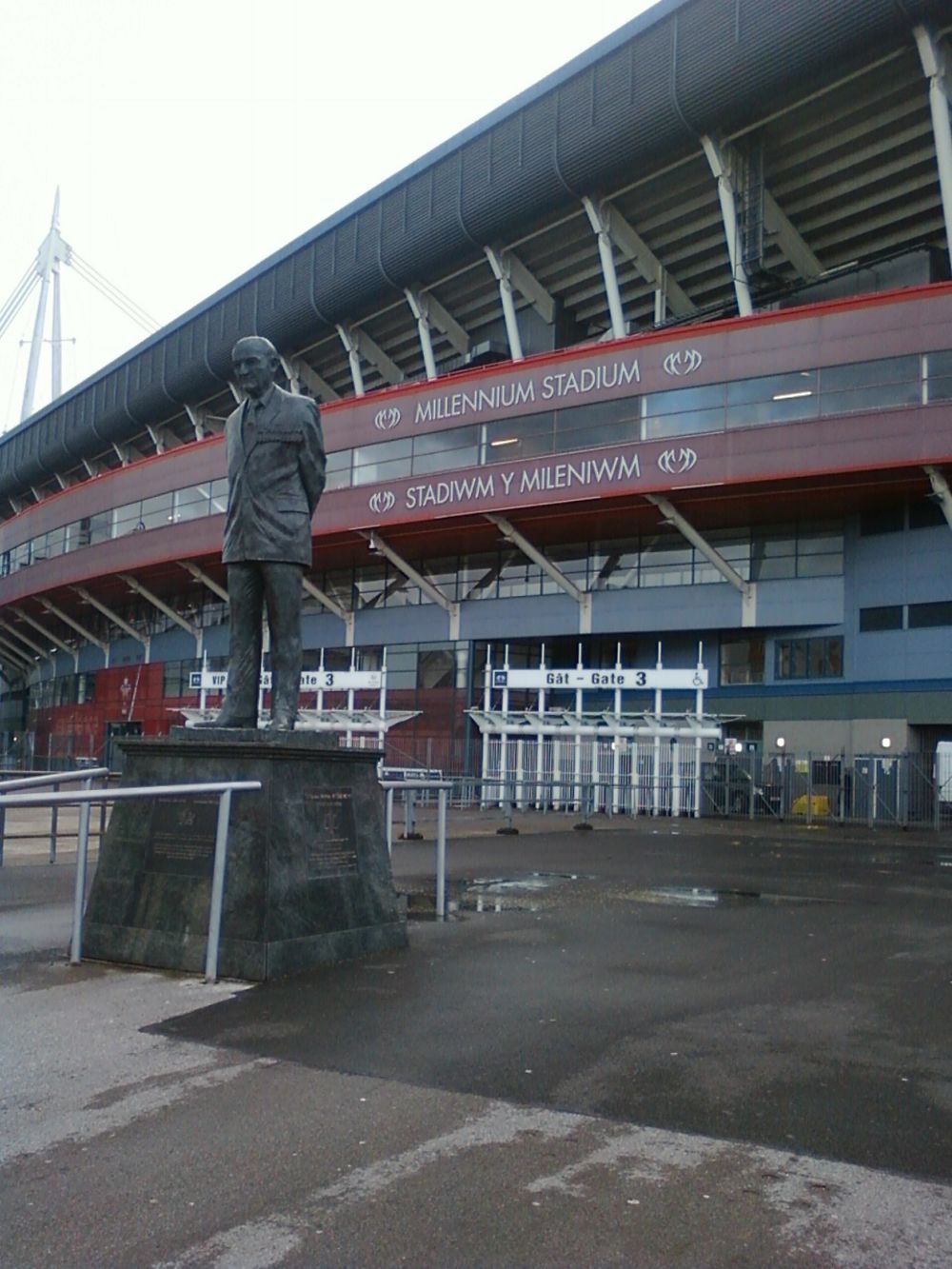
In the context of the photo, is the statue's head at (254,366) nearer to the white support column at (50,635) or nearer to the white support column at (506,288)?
the white support column at (506,288)

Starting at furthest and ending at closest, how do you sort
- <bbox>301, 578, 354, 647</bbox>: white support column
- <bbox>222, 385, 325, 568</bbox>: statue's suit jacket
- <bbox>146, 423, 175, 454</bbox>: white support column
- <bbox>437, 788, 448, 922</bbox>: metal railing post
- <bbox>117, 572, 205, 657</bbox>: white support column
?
<bbox>146, 423, 175, 454</bbox>: white support column → <bbox>117, 572, 205, 657</bbox>: white support column → <bbox>301, 578, 354, 647</bbox>: white support column → <bbox>437, 788, 448, 922</bbox>: metal railing post → <bbox>222, 385, 325, 568</bbox>: statue's suit jacket

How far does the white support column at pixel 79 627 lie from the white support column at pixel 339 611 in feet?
61.9

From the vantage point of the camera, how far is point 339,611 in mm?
47250

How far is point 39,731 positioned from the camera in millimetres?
67812

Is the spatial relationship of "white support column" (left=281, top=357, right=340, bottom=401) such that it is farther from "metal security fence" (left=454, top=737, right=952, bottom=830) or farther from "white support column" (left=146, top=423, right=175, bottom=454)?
"metal security fence" (left=454, top=737, right=952, bottom=830)

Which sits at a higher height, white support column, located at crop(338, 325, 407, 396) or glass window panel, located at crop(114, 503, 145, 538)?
white support column, located at crop(338, 325, 407, 396)

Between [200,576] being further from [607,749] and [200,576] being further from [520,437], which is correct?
[607,749]

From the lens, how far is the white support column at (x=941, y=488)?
30.8 meters

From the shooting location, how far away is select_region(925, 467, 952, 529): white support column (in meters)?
30.8

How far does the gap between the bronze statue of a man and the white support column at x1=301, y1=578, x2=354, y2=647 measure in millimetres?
37413

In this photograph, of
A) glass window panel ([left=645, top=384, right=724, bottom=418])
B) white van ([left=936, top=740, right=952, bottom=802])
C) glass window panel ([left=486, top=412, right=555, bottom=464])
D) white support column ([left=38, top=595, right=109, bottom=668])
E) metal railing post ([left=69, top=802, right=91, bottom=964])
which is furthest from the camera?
white support column ([left=38, top=595, right=109, bottom=668])

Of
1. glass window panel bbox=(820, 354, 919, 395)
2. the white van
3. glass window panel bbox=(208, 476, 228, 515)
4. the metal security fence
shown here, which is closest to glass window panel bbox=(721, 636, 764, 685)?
the metal security fence

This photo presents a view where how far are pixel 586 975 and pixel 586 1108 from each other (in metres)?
2.89

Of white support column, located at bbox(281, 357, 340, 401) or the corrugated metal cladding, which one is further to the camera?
white support column, located at bbox(281, 357, 340, 401)
